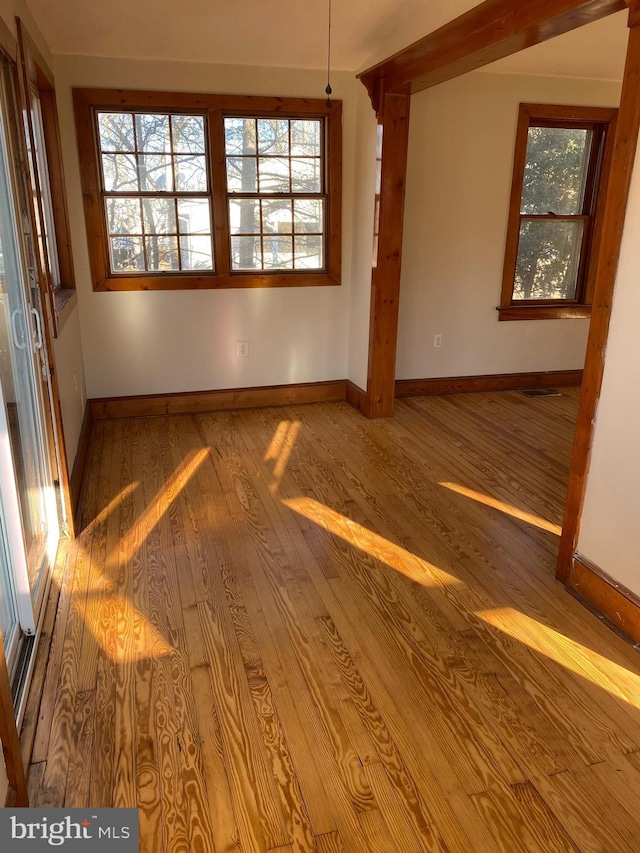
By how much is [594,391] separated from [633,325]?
1.02 ft

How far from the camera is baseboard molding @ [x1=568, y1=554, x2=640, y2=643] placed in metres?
2.40

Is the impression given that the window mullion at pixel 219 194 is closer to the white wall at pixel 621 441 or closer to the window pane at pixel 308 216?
the window pane at pixel 308 216

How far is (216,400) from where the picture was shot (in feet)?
16.6

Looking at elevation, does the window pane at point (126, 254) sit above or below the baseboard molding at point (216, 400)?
above

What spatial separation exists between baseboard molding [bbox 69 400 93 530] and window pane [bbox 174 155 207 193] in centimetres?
173

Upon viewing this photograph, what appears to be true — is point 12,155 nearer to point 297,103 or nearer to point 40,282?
point 40,282

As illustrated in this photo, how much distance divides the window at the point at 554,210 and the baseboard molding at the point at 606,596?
3303mm

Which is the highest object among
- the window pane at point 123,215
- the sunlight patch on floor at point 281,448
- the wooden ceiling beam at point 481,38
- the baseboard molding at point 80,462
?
the wooden ceiling beam at point 481,38

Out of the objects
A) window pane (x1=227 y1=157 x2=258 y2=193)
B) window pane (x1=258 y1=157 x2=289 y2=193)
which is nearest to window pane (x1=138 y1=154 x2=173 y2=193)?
window pane (x1=227 y1=157 x2=258 y2=193)

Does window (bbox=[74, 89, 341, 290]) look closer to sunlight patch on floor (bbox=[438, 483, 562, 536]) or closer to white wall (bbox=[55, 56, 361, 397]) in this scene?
white wall (bbox=[55, 56, 361, 397])

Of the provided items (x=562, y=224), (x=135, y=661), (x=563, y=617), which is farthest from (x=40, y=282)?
(x=562, y=224)

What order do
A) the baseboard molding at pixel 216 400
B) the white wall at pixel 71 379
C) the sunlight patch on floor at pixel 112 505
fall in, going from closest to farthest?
the sunlight patch on floor at pixel 112 505
the white wall at pixel 71 379
the baseboard molding at pixel 216 400

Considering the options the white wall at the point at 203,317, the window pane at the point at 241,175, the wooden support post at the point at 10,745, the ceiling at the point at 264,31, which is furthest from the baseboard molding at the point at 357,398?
the wooden support post at the point at 10,745

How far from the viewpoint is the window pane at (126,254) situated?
4566 mm
